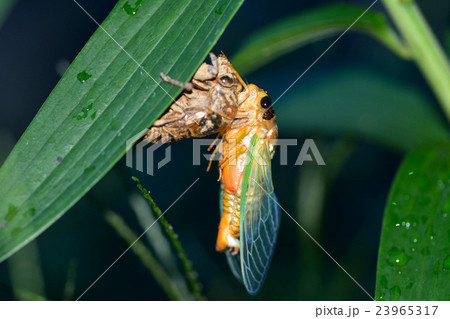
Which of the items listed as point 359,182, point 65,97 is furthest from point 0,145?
point 359,182

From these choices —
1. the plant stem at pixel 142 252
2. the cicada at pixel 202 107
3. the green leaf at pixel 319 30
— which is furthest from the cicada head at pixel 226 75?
the plant stem at pixel 142 252

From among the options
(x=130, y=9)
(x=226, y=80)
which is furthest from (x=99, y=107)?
(x=226, y=80)

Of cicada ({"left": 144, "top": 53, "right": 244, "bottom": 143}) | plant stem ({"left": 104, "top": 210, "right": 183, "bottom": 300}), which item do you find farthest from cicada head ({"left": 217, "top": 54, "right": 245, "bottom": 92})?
plant stem ({"left": 104, "top": 210, "right": 183, "bottom": 300})

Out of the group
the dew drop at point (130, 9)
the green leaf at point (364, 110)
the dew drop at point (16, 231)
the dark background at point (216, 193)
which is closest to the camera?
the dew drop at point (16, 231)

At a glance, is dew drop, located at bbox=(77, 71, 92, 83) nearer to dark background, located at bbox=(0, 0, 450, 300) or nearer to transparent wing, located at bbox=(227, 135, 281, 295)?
transparent wing, located at bbox=(227, 135, 281, 295)

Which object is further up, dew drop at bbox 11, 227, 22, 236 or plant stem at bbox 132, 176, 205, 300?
plant stem at bbox 132, 176, 205, 300

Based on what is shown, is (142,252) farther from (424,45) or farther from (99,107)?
(424,45)

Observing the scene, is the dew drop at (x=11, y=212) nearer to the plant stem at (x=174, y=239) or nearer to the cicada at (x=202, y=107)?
the plant stem at (x=174, y=239)
